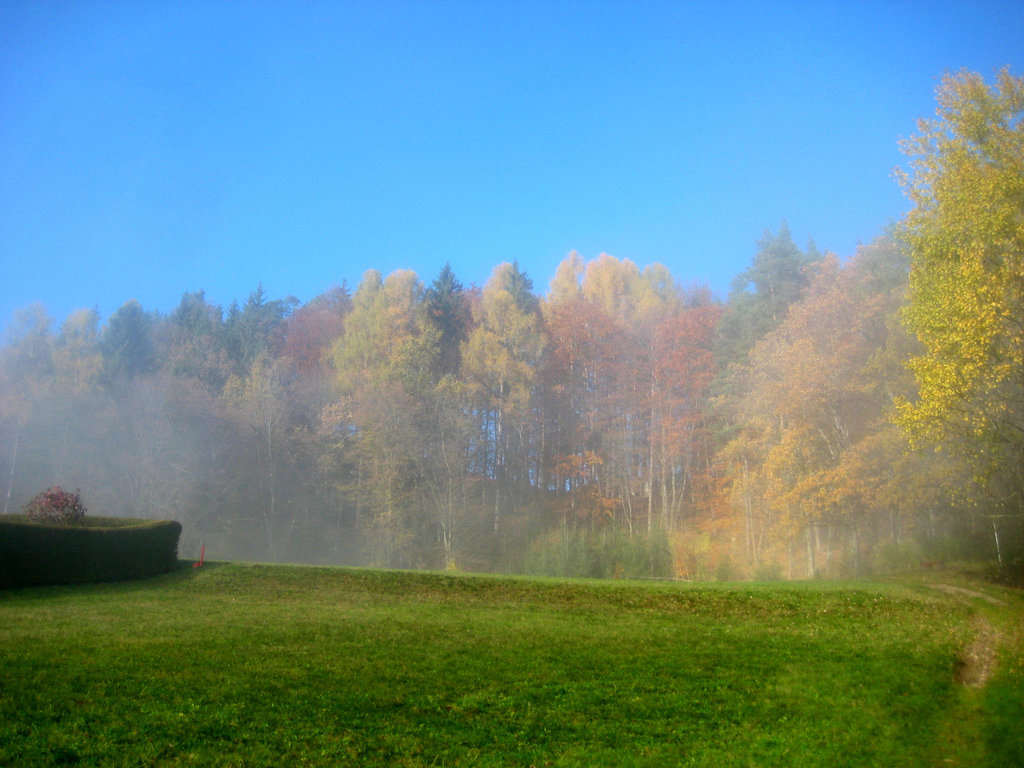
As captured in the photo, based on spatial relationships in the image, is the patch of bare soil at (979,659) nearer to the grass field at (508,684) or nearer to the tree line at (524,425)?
the grass field at (508,684)

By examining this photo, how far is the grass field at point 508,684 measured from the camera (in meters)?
6.61

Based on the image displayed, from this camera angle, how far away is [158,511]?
3725 centimetres

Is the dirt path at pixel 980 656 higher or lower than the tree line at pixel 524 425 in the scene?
lower

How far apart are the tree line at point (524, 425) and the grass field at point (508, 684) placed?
609 inches

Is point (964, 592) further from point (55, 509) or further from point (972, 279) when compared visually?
point (55, 509)

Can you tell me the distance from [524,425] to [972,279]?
2681 cm

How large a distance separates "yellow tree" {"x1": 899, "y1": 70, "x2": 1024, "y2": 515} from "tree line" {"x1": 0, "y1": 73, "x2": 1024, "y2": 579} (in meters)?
5.68

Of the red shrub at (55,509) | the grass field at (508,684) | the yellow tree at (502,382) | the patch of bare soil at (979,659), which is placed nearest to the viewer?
the grass field at (508,684)

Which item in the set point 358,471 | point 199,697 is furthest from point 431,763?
point 358,471

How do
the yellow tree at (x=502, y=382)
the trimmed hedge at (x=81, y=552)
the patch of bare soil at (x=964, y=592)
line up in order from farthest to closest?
the yellow tree at (x=502, y=382) → the trimmed hedge at (x=81, y=552) → the patch of bare soil at (x=964, y=592)

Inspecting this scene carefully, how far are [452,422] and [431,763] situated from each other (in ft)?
103

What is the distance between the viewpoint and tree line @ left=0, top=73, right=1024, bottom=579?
98.9 feet

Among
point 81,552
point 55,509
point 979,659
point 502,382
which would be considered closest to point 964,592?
point 979,659

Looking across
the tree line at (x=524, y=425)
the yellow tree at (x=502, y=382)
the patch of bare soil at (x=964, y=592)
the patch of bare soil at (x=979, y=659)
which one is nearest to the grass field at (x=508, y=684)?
the patch of bare soil at (x=979, y=659)
